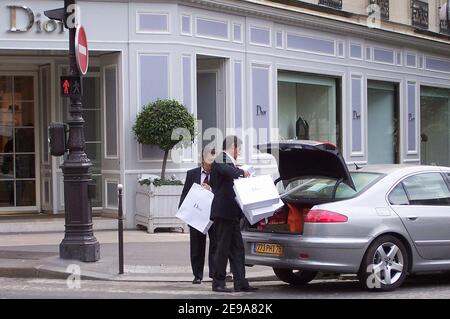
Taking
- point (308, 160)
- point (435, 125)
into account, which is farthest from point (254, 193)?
point (435, 125)

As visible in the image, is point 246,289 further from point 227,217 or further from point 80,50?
point 80,50

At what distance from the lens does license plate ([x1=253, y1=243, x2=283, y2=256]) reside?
8.53 metres

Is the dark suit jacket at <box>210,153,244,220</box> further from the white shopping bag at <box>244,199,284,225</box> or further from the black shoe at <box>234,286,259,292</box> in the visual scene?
the black shoe at <box>234,286,259,292</box>

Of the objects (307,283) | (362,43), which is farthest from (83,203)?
(362,43)

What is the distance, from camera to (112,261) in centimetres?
1066

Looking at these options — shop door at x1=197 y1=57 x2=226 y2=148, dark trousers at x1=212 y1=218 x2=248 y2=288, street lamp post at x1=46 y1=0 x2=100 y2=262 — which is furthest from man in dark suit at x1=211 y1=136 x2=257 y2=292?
shop door at x1=197 y1=57 x2=226 y2=148

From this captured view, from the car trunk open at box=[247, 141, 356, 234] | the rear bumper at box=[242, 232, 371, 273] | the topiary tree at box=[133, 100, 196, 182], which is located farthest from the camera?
the topiary tree at box=[133, 100, 196, 182]

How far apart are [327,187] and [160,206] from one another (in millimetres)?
5370

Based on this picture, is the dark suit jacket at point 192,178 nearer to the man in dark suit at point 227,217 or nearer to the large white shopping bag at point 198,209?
the large white shopping bag at point 198,209

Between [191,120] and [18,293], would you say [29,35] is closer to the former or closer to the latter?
[191,120]

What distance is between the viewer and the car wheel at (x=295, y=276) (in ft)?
30.9

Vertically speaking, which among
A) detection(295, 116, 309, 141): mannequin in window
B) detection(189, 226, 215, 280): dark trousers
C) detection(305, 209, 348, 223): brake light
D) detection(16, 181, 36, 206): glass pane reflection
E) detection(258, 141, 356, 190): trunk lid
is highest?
detection(295, 116, 309, 141): mannequin in window

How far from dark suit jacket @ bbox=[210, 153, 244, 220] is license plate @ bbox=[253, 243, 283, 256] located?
478 mm

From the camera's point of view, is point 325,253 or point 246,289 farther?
point 246,289
